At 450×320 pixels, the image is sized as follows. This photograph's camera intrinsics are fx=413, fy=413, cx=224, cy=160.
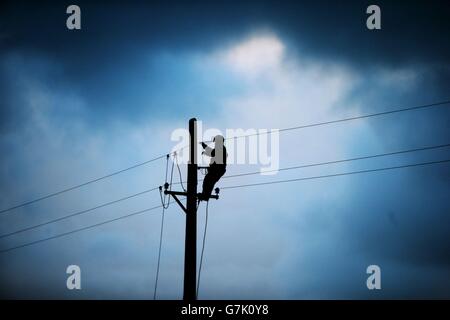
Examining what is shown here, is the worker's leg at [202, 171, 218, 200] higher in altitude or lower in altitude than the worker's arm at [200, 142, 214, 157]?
lower

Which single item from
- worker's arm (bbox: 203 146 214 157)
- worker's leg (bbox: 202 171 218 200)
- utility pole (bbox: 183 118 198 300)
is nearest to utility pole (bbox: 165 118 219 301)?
utility pole (bbox: 183 118 198 300)

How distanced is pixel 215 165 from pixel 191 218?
71.7 inches

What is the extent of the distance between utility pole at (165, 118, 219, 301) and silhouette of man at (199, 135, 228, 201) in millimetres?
295

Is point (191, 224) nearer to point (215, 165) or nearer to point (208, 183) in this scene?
point (208, 183)

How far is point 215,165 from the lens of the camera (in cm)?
1220

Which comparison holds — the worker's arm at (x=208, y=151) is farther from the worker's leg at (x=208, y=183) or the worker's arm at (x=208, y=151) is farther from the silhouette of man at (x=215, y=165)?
the worker's leg at (x=208, y=183)

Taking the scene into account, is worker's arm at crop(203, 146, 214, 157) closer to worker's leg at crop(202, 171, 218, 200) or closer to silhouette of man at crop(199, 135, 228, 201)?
silhouette of man at crop(199, 135, 228, 201)

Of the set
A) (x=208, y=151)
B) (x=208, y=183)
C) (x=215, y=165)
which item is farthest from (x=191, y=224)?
(x=208, y=151)

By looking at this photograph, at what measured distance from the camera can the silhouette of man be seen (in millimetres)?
12164
